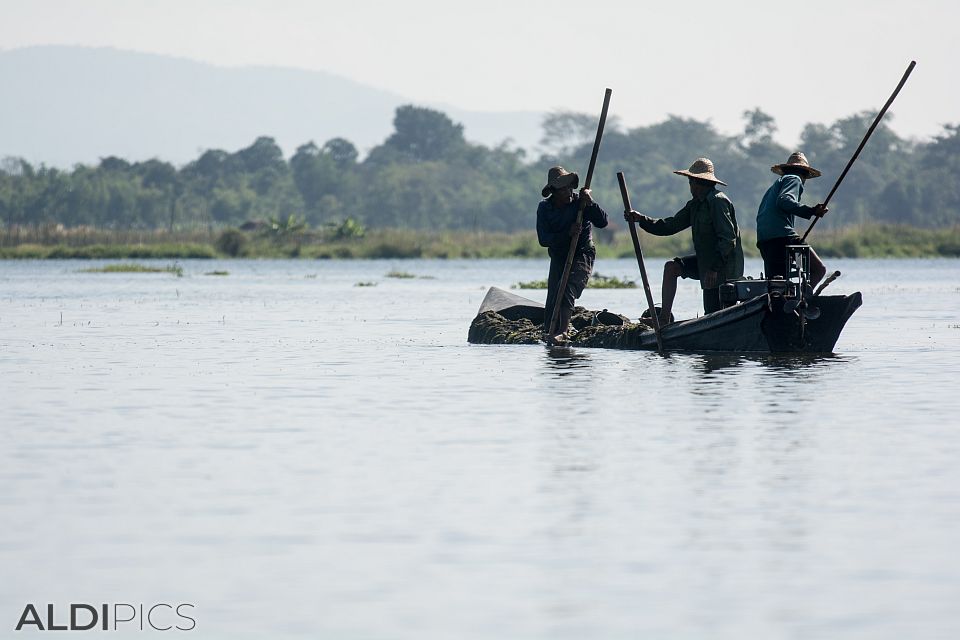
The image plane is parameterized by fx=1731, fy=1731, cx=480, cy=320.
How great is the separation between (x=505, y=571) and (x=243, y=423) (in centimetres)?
497

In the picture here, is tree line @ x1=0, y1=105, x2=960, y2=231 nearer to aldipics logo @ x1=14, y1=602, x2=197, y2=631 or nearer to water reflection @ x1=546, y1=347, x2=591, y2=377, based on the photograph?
water reflection @ x1=546, y1=347, x2=591, y2=377

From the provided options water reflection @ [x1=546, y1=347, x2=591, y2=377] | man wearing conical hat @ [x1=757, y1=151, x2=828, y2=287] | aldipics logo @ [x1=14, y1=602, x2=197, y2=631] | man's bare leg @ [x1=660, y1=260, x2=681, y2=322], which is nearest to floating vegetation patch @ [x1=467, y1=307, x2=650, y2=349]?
water reflection @ [x1=546, y1=347, x2=591, y2=377]

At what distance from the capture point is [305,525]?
7.48 meters

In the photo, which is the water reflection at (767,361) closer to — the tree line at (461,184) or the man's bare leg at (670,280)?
the man's bare leg at (670,280)

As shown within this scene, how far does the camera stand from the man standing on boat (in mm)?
16375

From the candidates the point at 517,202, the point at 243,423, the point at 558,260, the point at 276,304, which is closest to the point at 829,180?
the point at 517,202

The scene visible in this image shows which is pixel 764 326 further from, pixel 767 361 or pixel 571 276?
pixel 571 276

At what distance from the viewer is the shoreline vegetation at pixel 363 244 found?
2473 inches

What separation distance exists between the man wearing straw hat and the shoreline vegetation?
4676 centimetres

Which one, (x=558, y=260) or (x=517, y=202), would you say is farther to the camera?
(x=517, y=202)

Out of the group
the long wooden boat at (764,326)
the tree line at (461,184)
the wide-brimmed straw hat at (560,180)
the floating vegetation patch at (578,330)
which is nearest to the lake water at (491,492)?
→ the long wooden boat at (764,326)

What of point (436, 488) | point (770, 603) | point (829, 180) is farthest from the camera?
point (829, 180)

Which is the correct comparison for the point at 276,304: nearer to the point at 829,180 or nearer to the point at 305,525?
the point at 305,525

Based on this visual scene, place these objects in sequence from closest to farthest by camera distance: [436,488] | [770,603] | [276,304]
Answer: [770,603]
[436,488]
[276,304]
